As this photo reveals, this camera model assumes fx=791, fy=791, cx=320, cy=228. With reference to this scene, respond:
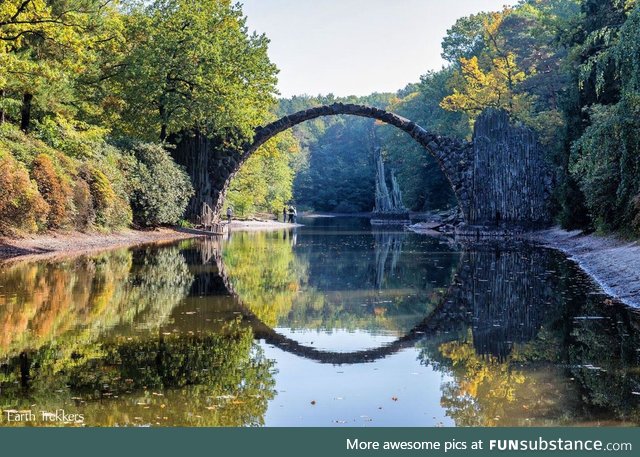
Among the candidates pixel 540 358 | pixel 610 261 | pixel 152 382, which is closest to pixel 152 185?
pixel 610 261

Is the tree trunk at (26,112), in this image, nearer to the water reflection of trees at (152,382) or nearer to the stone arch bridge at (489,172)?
the stone arch bridge at (489,172)

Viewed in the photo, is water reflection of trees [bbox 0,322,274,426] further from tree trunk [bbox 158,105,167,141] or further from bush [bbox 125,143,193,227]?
tree trunk [bbox 158,105,167,141]

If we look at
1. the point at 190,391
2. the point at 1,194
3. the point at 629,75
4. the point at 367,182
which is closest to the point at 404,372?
the point at 190,391

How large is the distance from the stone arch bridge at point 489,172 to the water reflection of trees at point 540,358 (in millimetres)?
20090

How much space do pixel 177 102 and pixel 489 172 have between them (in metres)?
13.4

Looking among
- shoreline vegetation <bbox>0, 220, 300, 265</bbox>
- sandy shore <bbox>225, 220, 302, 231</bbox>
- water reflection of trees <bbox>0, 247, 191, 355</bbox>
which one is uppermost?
shoreline vegetation <bbox>0, 220, 300, 265</bbox>

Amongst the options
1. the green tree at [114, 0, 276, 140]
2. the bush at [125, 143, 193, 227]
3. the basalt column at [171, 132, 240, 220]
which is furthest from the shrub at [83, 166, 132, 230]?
the basalt column at [171, 132, 240, 220]

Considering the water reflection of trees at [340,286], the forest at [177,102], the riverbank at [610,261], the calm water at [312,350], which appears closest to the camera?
the calm water at [312,350]

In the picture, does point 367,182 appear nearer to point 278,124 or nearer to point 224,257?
point 278,124

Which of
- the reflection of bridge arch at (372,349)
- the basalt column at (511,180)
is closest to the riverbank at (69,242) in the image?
the reflection of bridge arch at (372,349)

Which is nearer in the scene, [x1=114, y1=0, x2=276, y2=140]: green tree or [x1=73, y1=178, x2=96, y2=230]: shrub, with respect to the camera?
[x1=73, y1=178, x2=96, y2=230]: shrub

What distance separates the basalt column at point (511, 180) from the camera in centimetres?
3322

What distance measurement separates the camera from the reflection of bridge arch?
26.2 feet

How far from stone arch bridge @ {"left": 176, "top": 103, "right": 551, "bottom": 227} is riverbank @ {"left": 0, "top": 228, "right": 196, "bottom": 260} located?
19.1ft
